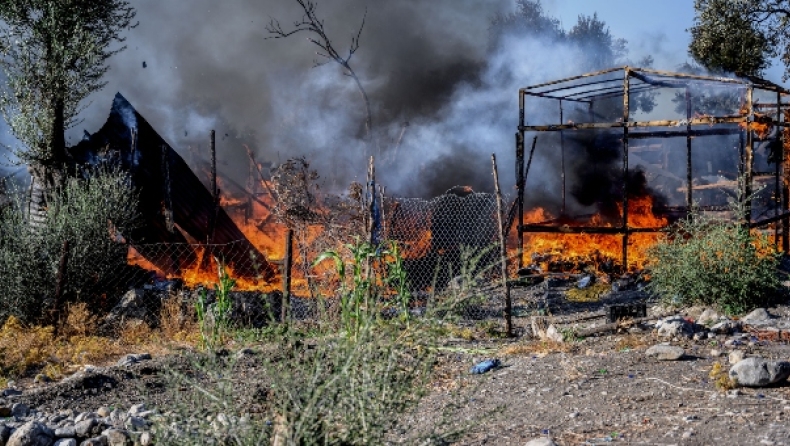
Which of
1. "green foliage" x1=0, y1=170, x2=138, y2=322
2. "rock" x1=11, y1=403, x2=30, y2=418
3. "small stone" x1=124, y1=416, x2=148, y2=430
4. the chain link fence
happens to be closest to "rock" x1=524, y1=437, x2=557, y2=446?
"small stone" x1=124, y1=416, x2=148, y2=430

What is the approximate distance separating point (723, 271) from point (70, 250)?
393 inches

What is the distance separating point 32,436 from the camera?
211 inches

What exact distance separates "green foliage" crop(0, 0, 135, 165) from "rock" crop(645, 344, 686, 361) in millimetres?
10863

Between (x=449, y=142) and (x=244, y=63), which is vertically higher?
(x=244, y=63)

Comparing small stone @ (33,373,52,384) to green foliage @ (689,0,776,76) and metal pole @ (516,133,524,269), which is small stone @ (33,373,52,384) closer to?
metal pole @ (516,133,524,269)

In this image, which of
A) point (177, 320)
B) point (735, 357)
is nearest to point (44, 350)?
point (177, 320)

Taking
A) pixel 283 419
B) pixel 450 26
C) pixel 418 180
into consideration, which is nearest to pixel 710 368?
pixel 283 419

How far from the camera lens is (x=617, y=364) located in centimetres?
739

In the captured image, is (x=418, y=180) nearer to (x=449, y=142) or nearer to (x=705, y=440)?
(x=449, y=142)

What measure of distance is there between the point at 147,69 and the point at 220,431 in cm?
2829

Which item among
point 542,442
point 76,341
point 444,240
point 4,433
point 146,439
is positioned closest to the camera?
point 542,442

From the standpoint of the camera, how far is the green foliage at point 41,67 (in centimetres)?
1289

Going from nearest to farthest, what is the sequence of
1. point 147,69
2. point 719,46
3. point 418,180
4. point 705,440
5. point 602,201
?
point 705,440, point 719,46, point 602,201, point 418,180, point 147,69

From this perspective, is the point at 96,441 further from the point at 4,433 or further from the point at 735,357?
the point at 735,357
